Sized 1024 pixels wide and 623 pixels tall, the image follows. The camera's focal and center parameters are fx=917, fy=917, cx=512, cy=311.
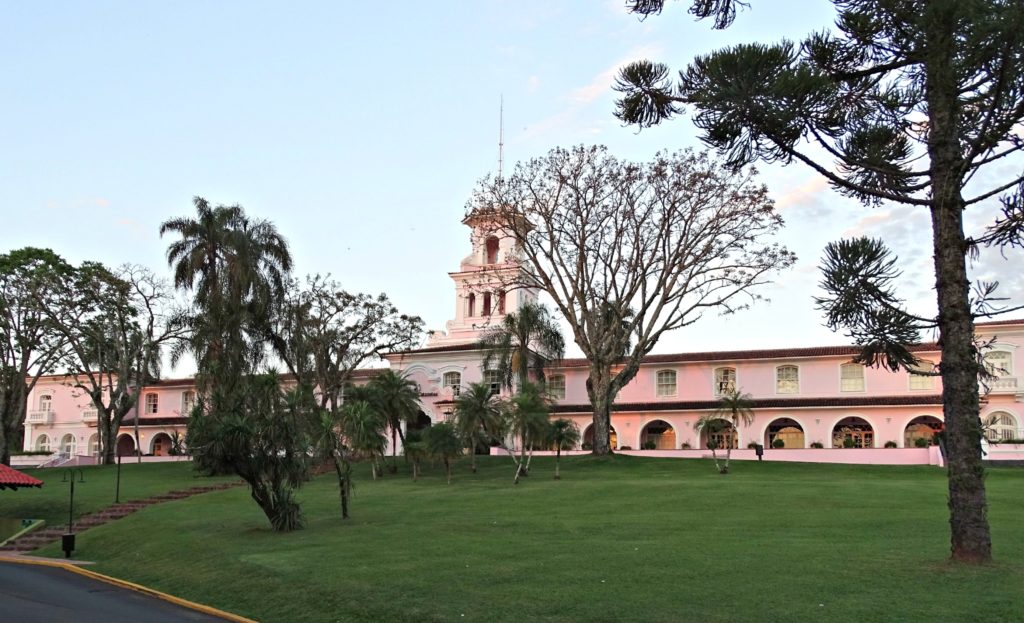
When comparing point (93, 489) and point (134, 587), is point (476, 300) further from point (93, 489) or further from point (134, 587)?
point (134, 587)

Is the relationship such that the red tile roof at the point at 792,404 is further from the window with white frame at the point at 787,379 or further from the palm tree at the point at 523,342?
the palm tree at the point at 523,342

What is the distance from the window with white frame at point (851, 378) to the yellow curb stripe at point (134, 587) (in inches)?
1662

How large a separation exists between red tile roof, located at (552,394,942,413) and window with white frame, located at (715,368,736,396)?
1.05 m

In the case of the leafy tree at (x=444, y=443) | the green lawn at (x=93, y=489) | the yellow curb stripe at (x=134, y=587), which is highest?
the leafy tree at (x=444, y=443)

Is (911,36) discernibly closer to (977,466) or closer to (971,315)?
(971,315)

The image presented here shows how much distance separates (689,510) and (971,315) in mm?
13189

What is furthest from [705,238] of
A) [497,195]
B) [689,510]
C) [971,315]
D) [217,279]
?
[971,315]

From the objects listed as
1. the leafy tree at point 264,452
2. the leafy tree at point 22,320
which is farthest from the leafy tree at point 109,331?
the leafy tree at point 264,452

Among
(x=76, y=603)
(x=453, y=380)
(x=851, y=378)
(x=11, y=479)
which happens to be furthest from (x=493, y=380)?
(x=76, y=603)

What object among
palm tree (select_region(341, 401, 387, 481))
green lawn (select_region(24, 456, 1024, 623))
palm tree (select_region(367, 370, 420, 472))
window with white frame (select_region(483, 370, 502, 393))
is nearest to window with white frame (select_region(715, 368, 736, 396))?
window with white frame (select_region(483, 370, 502, 393))

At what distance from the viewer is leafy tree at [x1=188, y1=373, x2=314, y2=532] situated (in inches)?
934

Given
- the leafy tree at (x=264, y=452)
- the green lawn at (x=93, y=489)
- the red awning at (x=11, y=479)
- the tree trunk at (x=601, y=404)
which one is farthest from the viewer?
the tree trunk at (x=601, y=404)

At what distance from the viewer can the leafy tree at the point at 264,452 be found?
77.8ft

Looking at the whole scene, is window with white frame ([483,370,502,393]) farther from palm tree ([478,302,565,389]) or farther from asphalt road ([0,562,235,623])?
asphalt road ([0,562,235,623])
